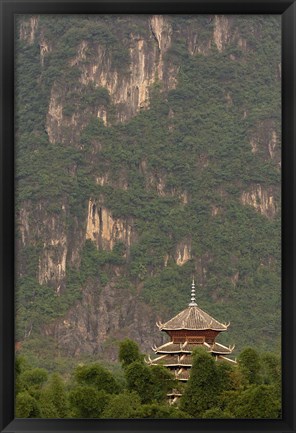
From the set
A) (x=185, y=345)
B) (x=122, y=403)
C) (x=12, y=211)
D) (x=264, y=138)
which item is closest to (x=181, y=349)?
(x=185, y=345)

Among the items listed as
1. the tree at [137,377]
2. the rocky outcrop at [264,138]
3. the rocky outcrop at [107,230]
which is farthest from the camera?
A: the rocky outcrop at [264,138]

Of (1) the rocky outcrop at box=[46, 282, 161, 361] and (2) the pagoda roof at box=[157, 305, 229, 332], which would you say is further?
(1) the rocky outcrop at box=[46, 282, 161, 361]

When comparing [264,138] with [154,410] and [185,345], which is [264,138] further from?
[154,410]

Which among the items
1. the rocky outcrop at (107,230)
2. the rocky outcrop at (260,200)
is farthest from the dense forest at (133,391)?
the rocky outcrop at (107,230)

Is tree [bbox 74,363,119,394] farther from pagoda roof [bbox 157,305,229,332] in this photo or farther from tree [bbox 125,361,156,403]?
pagoda roof [bbox 157,305,229,332]

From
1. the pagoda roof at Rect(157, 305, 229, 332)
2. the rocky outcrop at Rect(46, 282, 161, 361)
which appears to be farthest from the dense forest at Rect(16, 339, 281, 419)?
the rocky outcrop at Rect(46, 282, 161, 361)

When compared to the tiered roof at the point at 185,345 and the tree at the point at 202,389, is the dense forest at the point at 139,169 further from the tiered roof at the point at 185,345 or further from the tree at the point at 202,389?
the tree at the point at 202,389

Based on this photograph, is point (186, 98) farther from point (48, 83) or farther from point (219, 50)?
point (48, 83)
